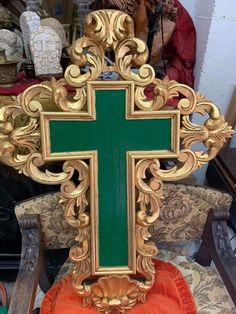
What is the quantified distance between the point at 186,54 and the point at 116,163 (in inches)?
32.6

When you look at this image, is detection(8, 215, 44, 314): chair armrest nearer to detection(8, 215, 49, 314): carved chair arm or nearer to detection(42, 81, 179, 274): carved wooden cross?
detection(8, 215, 49, 314): carved chair arm

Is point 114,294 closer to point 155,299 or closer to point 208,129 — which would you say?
point 155,299

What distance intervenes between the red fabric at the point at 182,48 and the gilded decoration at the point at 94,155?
69 centimetres

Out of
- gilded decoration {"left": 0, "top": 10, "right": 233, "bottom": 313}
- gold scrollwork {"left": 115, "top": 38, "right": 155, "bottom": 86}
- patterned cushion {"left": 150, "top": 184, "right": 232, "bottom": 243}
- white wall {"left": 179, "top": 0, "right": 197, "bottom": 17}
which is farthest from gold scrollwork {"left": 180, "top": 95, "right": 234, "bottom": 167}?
→ white wall {"left": 179, "top": 0, "right": 197, "bottom": 17}

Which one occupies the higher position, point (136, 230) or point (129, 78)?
point (129, 78)

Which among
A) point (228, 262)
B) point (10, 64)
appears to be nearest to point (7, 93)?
point (10, 64)

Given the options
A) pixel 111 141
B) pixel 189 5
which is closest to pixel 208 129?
pixel 111 141

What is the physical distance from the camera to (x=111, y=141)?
2.49 feet

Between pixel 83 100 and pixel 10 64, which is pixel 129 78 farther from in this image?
pixel 10 64

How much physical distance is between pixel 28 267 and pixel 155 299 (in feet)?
1.13

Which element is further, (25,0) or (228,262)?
(25,0)

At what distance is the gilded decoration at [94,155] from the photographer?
68 cm

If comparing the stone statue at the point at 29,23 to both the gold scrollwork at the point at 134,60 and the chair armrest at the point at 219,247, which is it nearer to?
the gold scrollwork at the point at 134,60

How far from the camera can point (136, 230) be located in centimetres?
83
